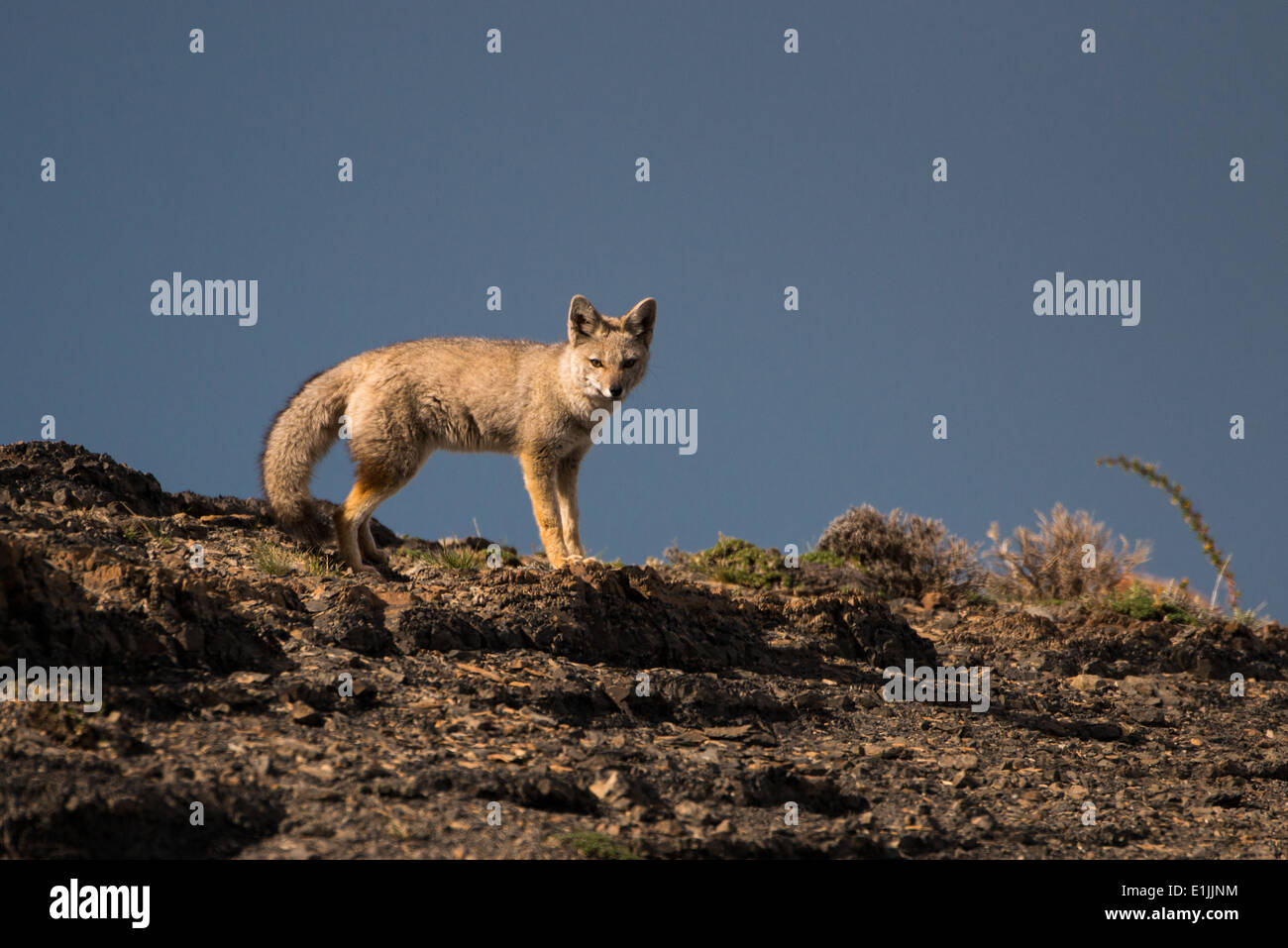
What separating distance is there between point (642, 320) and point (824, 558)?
5.15 meters

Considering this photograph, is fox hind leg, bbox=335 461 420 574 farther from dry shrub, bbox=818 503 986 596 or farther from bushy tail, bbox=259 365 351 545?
dry shrub, bbox=818 503 986 596

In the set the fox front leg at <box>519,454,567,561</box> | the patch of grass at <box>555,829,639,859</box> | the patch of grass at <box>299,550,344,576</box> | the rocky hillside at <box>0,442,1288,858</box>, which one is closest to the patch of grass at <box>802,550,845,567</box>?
the rocky hillside at <box>0,442,1288,858</box>

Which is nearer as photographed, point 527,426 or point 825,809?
point 825,809

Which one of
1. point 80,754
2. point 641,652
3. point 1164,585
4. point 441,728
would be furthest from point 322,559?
point 1164,585

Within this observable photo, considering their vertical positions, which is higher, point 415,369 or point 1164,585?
point 415,369

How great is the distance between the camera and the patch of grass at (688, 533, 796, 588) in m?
13.8

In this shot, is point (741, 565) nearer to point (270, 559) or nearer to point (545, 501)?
point (545, 501)

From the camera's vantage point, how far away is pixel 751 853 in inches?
204

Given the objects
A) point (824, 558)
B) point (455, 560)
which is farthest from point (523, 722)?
point (824, 558)

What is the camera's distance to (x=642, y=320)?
11211 mm

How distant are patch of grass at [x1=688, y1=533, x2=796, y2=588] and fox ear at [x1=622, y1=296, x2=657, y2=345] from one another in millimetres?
3684

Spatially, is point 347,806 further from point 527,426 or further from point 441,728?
point 527,426
